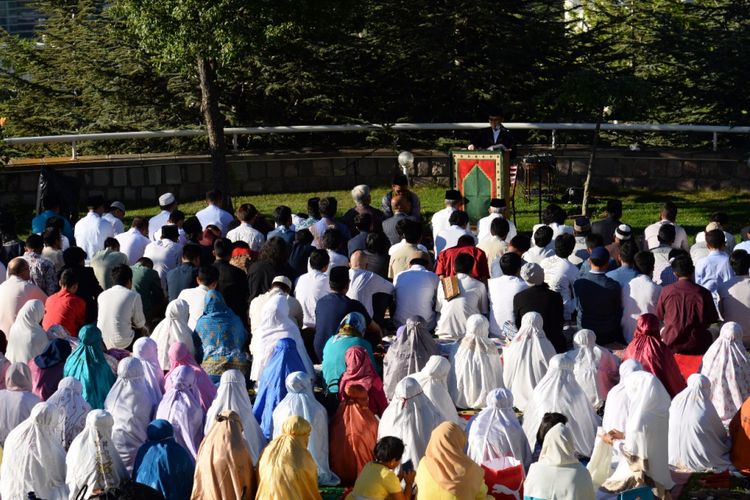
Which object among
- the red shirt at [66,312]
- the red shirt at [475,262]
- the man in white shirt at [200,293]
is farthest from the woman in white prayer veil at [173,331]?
the red shirt at [475,262]

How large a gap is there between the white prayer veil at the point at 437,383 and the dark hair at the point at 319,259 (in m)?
2.71

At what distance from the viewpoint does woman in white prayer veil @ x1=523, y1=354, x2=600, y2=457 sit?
10562mm

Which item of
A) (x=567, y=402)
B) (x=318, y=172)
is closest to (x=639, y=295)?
(x=567, y=402)

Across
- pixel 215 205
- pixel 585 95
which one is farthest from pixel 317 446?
pixel 585 95

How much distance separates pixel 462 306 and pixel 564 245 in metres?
1.29

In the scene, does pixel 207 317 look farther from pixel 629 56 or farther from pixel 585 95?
pixel 629 56

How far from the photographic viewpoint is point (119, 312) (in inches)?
499

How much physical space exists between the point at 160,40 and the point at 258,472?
9435mm

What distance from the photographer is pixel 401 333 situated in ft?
38.2

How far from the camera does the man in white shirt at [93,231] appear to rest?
1553 cm

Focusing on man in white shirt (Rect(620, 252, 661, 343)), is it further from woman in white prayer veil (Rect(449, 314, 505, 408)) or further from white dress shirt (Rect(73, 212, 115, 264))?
white dress shirt (Rect(73, 212, 115, 264))

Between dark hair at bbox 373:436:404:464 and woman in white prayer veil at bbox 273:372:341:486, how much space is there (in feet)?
4.18

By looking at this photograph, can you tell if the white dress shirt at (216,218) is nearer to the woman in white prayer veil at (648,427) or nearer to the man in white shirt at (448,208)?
the man in white shirt at (448,208)

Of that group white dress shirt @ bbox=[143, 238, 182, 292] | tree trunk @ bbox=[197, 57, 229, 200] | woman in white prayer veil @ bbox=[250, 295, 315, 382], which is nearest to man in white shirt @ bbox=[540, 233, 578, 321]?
woman in white prayer veil @ bbox=[250, 295, 315, 382]
